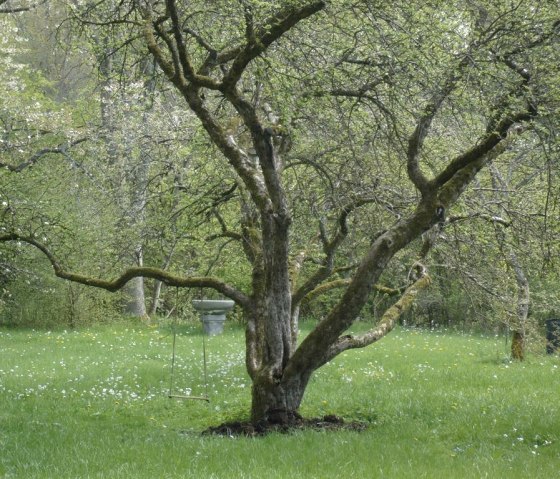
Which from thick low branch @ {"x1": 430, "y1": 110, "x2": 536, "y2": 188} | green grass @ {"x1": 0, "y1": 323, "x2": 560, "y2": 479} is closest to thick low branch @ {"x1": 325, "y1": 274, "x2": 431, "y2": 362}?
green grass @ {"x1": 0, "y1": 323, "x2": 560, "y2": 479}

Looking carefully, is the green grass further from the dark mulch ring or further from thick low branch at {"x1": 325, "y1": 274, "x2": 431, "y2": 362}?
thick low branch at {"x1": 325, "y1": 274, "x2": 431, "y2": 362}

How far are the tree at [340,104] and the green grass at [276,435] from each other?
46.4 inches

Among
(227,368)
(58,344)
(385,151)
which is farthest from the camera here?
(58,344)

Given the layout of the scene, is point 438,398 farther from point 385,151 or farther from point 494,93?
point 494,93

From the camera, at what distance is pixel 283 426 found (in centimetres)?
869

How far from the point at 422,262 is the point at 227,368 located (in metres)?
5.82

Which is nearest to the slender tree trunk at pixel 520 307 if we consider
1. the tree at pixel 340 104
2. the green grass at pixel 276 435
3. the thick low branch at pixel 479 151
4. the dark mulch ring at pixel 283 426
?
the green grass at pixel 276 435

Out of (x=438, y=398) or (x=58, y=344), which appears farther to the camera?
(x=58, y=344)

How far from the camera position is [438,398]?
11.2 meters

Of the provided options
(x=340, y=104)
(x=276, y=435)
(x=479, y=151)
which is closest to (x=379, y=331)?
(x=276, y=435)

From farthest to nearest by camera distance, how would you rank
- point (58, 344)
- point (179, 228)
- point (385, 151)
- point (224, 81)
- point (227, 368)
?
1. point (58, 344)
2. point (227, 368)
3. point (179, 228)
4. point (385, 151)
5. point (224, 81)

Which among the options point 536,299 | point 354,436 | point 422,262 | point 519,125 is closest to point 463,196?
point 422,262

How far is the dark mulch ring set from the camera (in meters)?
8.62

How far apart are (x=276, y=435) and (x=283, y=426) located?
467 millimetres
